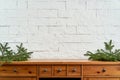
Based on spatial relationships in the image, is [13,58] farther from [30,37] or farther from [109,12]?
[109,12]

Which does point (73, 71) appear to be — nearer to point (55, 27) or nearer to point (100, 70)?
point (100, 70)

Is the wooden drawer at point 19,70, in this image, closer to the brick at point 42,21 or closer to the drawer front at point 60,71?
the drawer front at point 60,71

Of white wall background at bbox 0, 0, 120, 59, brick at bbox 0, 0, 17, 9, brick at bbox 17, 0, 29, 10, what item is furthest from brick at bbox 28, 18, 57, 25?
brick at bbox 0, 0, 17, 9

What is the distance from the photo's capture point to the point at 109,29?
3.12 meters

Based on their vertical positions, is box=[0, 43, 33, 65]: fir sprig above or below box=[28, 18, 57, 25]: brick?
below

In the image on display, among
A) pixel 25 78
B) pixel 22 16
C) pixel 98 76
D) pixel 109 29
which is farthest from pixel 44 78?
pixel 109 29

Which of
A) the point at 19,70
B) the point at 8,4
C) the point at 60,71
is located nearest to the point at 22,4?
the point at 8,4

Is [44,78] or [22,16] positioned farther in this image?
[22,16]

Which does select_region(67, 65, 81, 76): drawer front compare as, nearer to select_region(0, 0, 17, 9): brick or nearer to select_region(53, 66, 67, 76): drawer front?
select_region(53, 66, 67, 76): drawer front

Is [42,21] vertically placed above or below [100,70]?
above

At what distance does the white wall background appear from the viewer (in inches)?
122

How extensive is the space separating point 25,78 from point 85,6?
135 centimetres

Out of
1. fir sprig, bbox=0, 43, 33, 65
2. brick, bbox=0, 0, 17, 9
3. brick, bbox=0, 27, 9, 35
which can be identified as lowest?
fir sprig, bbox=0, 43, 33, 65

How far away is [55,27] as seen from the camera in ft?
10.2
